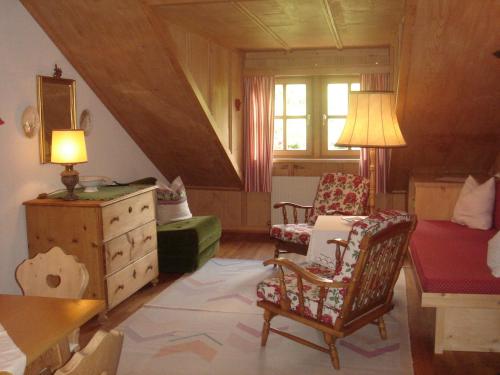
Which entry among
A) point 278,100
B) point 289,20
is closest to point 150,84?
point 289,20

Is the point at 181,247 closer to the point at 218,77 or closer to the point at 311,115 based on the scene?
the point at 218,77

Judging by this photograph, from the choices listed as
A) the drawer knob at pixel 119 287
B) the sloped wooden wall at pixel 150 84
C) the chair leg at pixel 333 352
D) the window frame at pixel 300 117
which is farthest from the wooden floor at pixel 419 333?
the window frame at pixel 300 117

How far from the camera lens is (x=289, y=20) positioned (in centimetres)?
475

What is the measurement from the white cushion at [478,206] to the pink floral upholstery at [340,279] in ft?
5.38

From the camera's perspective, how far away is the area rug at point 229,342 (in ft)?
11.0

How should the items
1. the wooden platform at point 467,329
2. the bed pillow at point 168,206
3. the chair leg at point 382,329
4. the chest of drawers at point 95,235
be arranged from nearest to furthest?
the wooden platform at point 467,329, the chair leg at point 382,329, the chest of drawers at point 95,235, the bed pillow at point 168,206

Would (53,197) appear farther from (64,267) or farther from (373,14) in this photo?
(373,14)

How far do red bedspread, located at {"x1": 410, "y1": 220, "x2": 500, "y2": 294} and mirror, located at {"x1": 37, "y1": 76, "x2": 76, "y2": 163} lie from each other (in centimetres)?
287

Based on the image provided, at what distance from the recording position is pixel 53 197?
4.29 m

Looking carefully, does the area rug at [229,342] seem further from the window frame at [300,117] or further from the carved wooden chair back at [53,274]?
the window frame at [300,117]

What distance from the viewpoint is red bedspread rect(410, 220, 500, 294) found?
11.0 ft

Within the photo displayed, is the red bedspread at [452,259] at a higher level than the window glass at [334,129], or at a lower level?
lower

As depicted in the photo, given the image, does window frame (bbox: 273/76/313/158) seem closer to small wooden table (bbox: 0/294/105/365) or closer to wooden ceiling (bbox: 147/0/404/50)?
wooden ceiling (bbox: 147/0/404/50)

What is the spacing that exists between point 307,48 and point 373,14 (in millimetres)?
1940
